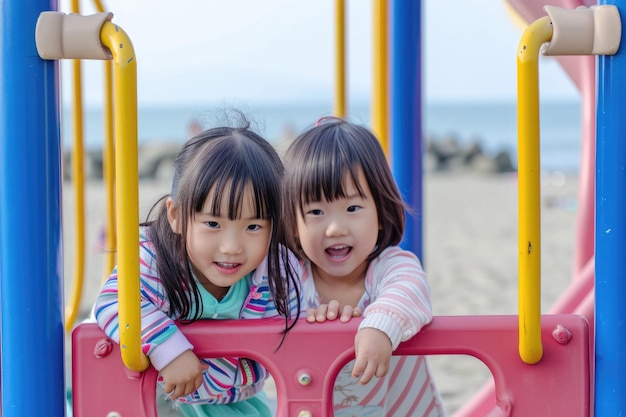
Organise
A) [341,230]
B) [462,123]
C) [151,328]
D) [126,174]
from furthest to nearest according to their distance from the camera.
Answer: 1. [462,123]
2. [341,230]
3. [151,328]
4. [126,174]

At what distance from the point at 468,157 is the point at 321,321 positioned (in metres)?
17.4

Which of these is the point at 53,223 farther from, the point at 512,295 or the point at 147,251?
the point at 512,295

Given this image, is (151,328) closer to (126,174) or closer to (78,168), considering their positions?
(126,174)

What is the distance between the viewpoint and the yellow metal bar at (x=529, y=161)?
1177 millimetres

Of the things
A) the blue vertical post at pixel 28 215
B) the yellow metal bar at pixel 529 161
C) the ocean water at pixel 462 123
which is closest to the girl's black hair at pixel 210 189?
the blue vertical post at pixel 28 215

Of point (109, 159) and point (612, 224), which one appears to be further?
point (109, 159)

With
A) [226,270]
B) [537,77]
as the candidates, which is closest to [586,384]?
[537,77]

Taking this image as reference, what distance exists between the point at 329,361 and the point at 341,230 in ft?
1.06

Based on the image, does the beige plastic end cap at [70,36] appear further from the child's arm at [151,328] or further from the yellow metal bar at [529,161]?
the yellow metal bar at [529,161]

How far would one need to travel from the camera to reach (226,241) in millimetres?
1366

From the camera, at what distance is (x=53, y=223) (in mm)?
1247

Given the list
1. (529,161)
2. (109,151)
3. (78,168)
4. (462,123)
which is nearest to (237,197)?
(529,161)

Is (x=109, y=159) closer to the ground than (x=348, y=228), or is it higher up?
higher up

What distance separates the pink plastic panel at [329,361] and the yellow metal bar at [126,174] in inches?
5.9
